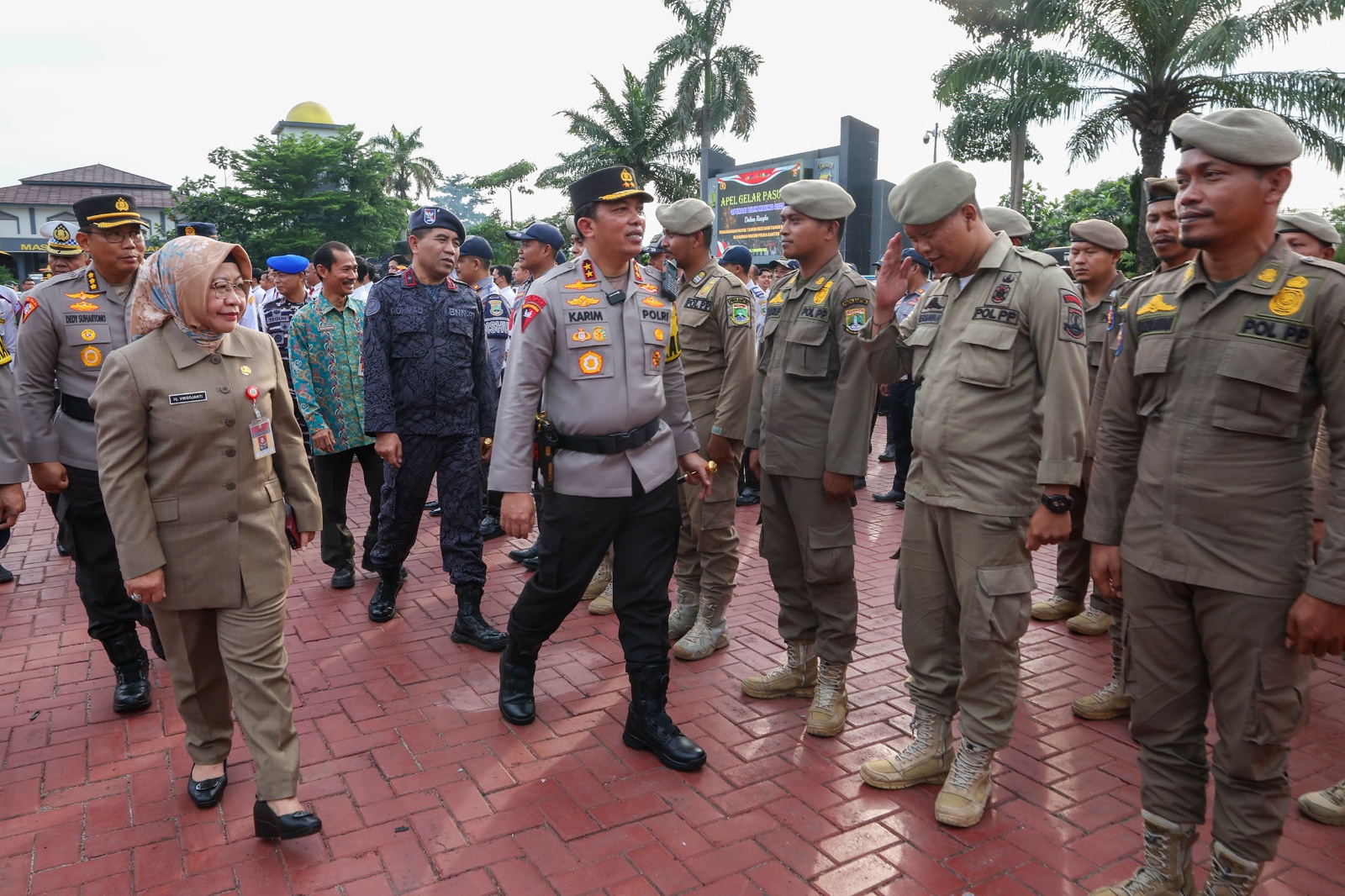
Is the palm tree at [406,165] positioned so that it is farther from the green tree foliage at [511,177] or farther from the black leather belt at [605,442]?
the black leather belt at [605,442]

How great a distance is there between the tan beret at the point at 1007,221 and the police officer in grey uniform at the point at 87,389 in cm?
394

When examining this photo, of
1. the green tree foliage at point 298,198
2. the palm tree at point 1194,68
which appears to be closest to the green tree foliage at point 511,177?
the green tree foliage at point 298,198

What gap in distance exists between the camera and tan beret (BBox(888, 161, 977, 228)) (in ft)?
9.84

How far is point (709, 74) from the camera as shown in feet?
100

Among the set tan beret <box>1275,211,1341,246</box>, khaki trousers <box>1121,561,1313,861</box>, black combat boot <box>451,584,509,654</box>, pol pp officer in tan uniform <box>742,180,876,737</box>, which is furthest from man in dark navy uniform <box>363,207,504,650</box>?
tan beret <box>1275,211,1341,246</box>

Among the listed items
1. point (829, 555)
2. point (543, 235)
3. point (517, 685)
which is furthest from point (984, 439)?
point (543, 235)

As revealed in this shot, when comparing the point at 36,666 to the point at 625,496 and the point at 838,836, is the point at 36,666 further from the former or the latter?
the point at 838,836

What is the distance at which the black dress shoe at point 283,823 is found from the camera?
2924mm

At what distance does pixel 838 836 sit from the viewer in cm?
300

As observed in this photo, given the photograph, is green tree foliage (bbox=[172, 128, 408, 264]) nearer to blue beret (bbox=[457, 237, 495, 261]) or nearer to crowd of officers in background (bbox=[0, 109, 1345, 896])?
blue beret (bbox=[457, 237, 495, 261])

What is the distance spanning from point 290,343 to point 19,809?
115 inches

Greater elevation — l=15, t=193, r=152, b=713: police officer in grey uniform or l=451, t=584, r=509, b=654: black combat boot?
l=15, t=193, r=152, b=713: police officer in grey uniform

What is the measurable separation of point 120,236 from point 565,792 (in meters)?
3.09

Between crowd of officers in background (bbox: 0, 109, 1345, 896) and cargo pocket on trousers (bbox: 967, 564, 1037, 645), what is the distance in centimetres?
1
